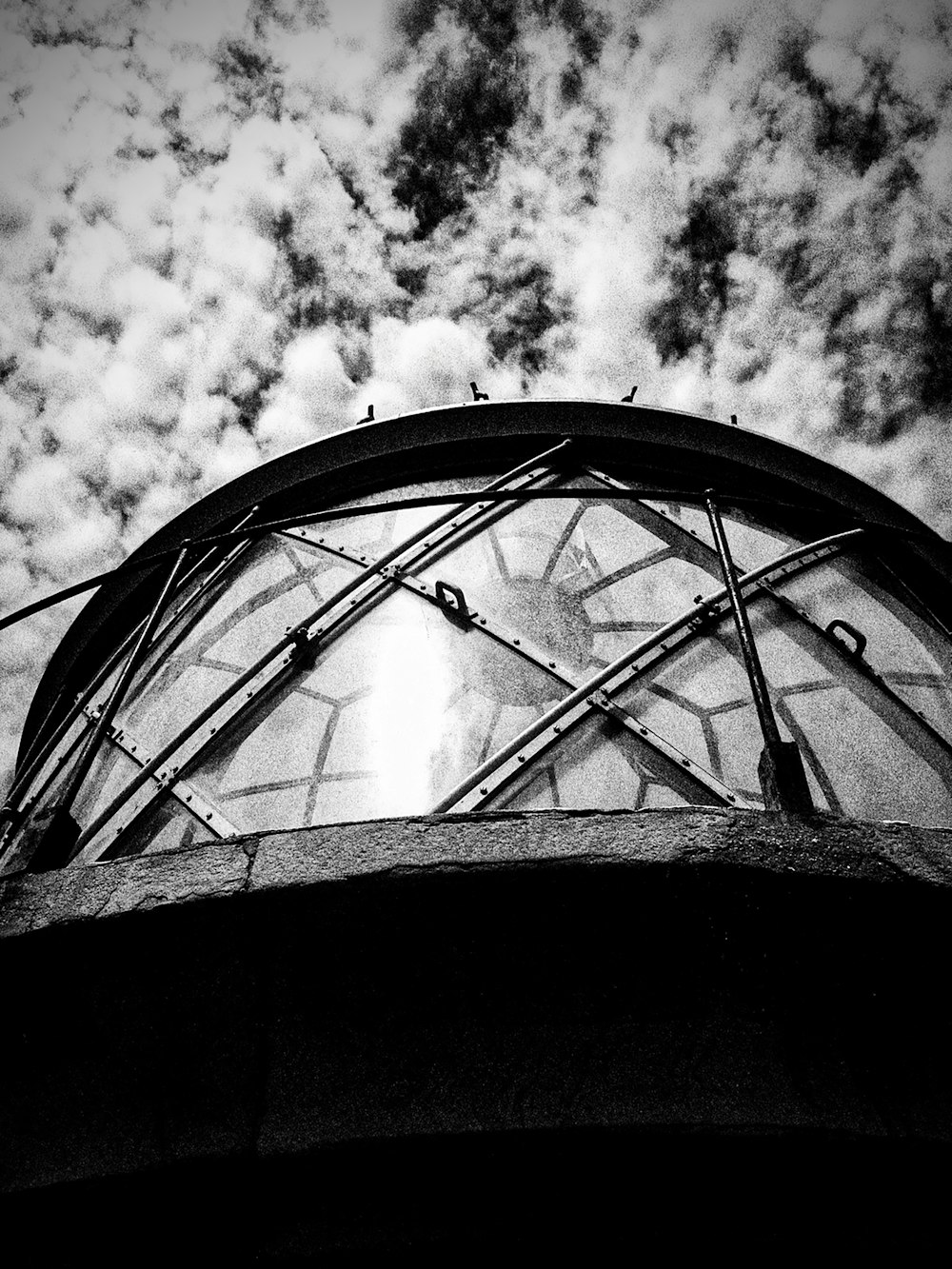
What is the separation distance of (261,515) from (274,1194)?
3925 millimetres

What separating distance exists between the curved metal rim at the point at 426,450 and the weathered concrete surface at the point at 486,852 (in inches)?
135

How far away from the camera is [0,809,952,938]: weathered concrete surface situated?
2.02 m

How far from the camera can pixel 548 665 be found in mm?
3797

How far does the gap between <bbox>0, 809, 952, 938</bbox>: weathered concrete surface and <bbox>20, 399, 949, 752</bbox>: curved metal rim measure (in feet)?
11.3

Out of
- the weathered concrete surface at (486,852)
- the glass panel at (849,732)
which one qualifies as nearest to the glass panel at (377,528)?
the glass panel at (849,732)

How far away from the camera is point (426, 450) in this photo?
528 cm

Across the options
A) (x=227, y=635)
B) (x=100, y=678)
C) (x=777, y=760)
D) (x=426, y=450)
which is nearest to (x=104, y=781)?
(x=100, y=678)

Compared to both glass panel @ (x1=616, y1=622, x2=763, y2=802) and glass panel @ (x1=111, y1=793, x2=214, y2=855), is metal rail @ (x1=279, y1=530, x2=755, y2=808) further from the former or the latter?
glass panel @ (x1=111, y1=793, x2=214, y2=855)

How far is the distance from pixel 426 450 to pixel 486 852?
3.70 metres

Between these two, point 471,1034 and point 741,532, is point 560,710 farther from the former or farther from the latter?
point 741,532

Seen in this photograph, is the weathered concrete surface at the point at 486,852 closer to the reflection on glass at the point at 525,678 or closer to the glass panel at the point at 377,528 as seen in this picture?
the reflection on glass at the point at 525,678

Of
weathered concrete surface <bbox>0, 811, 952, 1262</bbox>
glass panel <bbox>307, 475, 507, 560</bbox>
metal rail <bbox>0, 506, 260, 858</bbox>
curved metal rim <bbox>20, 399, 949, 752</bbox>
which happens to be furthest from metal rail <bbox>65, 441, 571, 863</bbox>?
weathered concrete surface <bbox>0, 811, 952, 1262</bbox>

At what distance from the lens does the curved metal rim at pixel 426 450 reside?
5125mm

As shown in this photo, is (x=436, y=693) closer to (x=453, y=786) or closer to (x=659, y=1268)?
(x=453, y=786)
